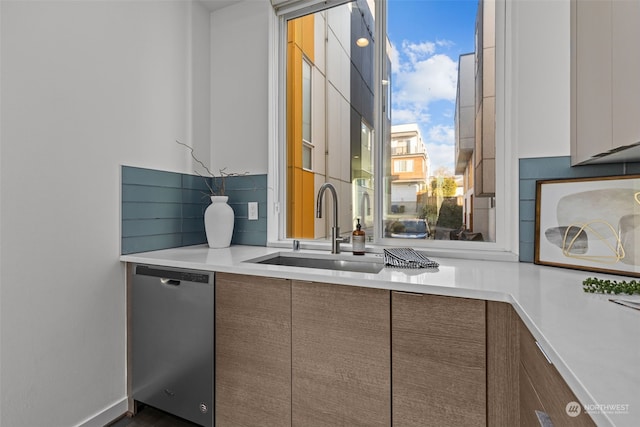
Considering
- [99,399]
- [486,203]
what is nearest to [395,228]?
[486,203]

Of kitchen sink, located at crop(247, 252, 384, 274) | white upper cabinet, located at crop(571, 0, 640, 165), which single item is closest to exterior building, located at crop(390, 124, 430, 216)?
kitchen sink, located at crop(247, 252, 384, 274)

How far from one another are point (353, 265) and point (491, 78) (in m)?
1.26

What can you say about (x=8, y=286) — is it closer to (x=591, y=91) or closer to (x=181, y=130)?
(x=181, y=130)

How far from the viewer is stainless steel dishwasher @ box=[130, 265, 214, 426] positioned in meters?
1.51

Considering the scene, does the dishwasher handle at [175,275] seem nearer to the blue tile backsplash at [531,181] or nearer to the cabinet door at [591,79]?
the blue tile backsplash at [531,181]

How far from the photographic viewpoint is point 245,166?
2.27 metres

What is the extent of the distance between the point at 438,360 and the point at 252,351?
800 millimetres

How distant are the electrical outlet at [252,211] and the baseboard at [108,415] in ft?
4.19

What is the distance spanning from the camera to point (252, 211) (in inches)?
87.0

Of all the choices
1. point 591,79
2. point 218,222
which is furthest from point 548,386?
point 218,222

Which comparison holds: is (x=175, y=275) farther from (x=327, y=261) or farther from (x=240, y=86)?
(x=240, y=86)

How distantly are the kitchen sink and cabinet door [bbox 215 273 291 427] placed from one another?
27 cm

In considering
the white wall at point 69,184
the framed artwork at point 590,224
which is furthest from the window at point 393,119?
the white wall at point 69,184

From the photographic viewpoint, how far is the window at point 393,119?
1704mm
